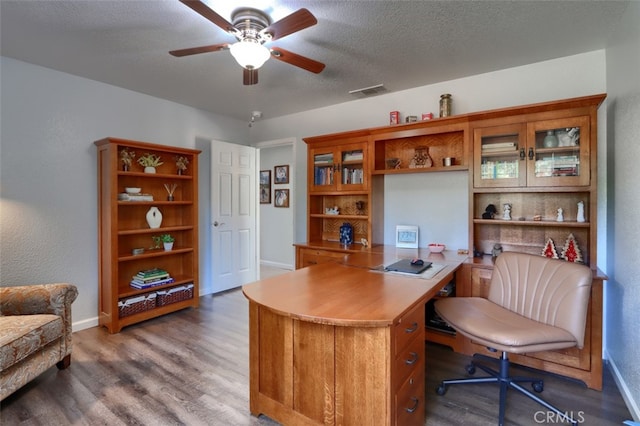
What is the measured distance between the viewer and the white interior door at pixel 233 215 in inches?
164

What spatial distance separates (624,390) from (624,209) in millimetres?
1164

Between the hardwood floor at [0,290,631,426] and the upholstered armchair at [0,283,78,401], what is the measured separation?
180 mm

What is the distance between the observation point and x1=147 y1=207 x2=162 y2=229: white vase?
3.48m

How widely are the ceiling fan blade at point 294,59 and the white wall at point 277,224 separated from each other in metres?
3.52

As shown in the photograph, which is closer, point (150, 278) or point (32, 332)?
point (32, 332)

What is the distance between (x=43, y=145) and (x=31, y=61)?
729mm

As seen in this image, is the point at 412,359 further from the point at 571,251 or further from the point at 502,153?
the point at 502,153

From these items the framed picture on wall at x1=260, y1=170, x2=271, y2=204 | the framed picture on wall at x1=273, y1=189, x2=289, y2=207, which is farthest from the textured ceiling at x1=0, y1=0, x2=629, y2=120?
the framed picture on wall at x1=260, y1=170, x2=271, y2=204

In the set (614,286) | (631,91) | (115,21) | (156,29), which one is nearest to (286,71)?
(156,29)

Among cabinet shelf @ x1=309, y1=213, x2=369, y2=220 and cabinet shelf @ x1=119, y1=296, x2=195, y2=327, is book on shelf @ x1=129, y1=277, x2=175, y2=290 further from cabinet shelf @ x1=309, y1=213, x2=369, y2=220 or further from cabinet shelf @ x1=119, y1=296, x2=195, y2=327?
cabinet shelf @ x1=309, y1=213, x2=369, y2=220

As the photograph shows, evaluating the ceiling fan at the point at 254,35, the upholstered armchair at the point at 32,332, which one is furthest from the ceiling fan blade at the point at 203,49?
the upholstered armchair at the point at 32,332

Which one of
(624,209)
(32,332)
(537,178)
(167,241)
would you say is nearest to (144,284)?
(167,241)

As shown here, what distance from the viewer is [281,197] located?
589cm

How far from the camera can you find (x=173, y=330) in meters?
3.09
